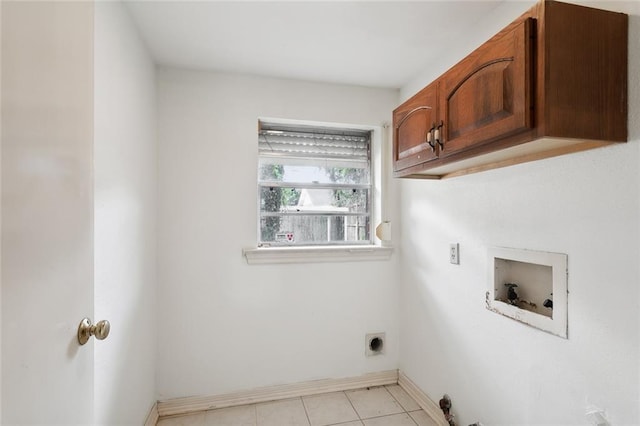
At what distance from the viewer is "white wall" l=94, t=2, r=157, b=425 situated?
1.27m

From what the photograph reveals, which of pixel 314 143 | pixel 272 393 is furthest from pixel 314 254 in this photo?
pixel 272 393

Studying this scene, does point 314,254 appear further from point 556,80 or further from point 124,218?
point 556,80

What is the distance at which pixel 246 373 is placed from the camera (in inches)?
87.2

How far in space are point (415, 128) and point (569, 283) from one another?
96cm

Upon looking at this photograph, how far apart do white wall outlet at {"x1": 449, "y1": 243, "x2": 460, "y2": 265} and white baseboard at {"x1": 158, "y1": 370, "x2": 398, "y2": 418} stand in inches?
45.4

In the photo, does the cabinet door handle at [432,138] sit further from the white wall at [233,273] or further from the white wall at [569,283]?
the white wall at [233,273]

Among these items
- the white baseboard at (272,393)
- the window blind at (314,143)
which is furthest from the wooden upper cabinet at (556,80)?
the white baseboard at (272,393)

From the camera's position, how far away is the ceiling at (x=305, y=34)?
5.06ft

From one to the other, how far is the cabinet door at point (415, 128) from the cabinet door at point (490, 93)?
0.34ft

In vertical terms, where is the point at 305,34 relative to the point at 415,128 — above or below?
above

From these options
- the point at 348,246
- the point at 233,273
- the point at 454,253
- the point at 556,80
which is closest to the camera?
the point at 556,80

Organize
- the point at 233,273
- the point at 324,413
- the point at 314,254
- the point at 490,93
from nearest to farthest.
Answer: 1. the point at 490,93
2. the point at 324,413
3. the point at 233,273
4. the point at 314,254

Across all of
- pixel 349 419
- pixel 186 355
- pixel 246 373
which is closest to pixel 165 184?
pixel 186 355

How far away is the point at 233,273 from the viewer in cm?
220
